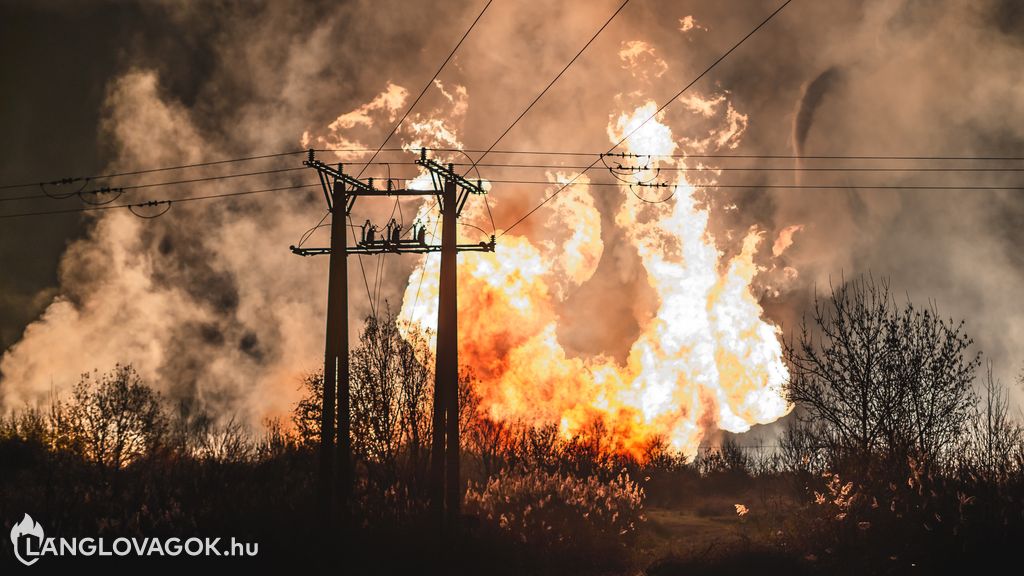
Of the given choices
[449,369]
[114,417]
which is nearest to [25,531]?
[449,369]

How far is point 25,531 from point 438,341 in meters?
10.6

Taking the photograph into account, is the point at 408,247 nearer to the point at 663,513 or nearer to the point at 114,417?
the point at 663,513

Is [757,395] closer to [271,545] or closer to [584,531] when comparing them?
[584,531]

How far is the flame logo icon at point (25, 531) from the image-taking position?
1711 cm

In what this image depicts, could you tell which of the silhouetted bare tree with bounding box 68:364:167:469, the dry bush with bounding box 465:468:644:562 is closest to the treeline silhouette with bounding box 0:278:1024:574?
the dry bush with bounding box 465:468:644:562

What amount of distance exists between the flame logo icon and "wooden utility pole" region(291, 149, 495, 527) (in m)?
6.64

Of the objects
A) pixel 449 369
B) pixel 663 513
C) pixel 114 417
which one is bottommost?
pixel 663 513

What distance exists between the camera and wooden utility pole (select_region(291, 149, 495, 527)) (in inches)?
827

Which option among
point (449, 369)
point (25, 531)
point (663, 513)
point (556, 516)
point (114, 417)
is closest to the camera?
point (25, 531)

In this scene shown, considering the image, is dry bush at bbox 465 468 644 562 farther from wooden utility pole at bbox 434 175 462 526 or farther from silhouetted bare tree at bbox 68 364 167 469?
silhouetted bare tree at bbox 68 364 167 469

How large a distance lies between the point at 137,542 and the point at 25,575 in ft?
7.19

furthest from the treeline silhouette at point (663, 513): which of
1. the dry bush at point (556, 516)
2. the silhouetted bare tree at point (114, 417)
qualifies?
the silhouetted bare tree at point (114, 417)

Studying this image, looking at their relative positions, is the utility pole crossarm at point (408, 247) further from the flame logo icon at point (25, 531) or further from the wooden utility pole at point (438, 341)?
the flame logo icon at point (25, 531)

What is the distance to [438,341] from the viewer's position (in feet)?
70.5
